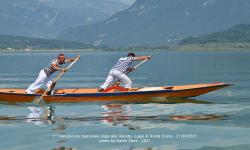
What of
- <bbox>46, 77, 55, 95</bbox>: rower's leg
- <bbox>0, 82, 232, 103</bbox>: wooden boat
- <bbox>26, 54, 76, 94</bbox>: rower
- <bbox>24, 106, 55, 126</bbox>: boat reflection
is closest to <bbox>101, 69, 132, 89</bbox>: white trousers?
<bbox>0, 82, 232, 103</bbox>: wooden boat

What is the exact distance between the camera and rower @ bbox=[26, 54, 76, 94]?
33428 millimetres

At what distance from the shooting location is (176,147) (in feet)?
69.3

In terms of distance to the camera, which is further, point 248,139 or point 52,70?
point 52,70

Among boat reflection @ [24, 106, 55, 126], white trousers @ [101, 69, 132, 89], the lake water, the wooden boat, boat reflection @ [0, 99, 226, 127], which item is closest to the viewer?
the lake water

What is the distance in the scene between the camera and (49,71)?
34.2 m

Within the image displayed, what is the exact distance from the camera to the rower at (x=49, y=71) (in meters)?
33.4

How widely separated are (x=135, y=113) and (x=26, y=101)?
8.52m

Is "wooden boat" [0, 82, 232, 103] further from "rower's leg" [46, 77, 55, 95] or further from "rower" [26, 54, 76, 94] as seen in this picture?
"rower" [26, 54, 76, 94]

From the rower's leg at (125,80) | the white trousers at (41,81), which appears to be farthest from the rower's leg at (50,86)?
the rower's leg at (125,80)

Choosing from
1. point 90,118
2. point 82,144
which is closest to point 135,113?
point 90,118

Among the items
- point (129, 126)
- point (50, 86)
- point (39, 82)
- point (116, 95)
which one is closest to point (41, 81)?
point (39, 82)

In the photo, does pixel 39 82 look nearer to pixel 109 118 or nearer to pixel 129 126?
pixel 109 118

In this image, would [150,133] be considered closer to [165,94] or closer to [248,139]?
[248,139]

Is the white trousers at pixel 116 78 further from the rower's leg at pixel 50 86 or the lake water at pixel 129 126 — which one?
the rower's leg at pixel 50 86
